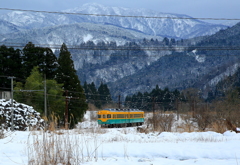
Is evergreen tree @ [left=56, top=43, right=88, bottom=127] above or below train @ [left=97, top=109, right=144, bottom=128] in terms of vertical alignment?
above

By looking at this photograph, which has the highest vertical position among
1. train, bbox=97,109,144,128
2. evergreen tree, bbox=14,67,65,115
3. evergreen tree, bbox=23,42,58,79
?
evergreen tree, bbox=23,42,58,79

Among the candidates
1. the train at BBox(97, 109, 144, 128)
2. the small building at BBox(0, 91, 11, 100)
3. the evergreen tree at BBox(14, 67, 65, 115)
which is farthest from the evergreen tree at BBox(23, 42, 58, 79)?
the train at BBox(97, 109, 144, 128)

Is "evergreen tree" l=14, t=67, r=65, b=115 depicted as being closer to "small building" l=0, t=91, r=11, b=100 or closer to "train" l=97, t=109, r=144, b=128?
"small building" l=0, t=91, r=11, b=100

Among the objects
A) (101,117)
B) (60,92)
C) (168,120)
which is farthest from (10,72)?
(168,120)

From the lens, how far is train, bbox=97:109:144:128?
41562 millimetres

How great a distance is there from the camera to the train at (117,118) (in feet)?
136

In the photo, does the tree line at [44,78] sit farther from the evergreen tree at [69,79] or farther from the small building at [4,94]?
the small building at [4,94]

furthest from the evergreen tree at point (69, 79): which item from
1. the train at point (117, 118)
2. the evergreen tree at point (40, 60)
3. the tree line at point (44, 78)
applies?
the train at point (117, 118)

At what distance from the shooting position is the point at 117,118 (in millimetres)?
42750

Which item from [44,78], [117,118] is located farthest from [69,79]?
[117,118]

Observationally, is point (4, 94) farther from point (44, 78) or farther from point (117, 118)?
point (117, 118)

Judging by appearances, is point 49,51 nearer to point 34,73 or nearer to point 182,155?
point 34,73

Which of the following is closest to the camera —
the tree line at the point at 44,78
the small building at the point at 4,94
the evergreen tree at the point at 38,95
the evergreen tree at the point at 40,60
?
the evergreen tree at the point at 38,95

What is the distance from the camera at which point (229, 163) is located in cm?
721
